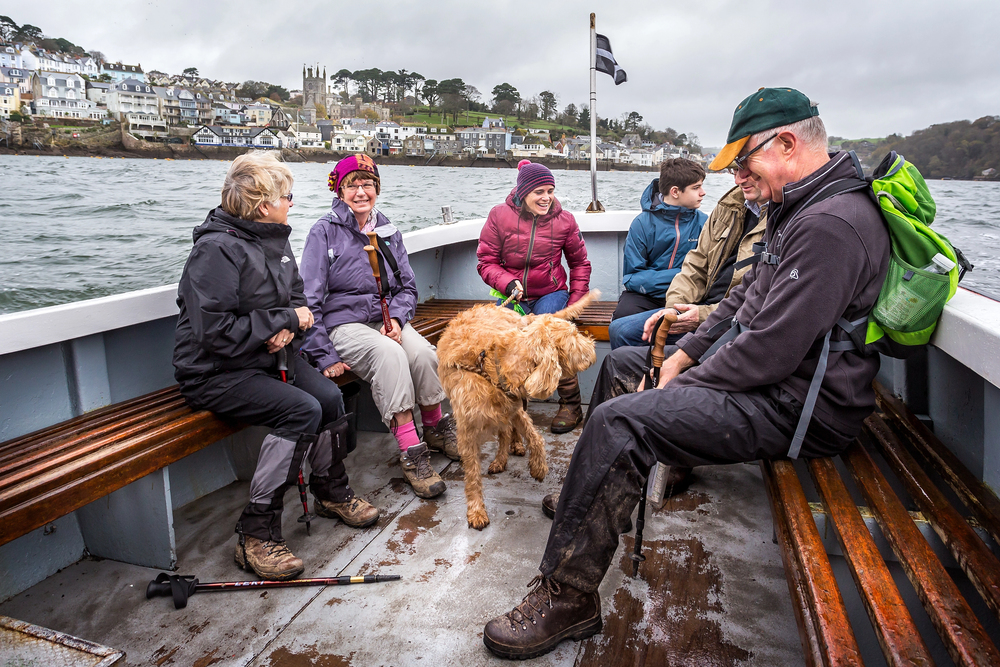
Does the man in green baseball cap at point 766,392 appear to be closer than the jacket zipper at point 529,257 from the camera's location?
Yes

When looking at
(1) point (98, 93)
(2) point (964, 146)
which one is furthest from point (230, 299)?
(1) point (98, 93)

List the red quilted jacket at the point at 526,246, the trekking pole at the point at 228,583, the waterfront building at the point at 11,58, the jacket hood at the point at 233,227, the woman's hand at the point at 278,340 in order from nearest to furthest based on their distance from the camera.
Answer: the trekking pole at the point at 228,583 → the jacket hood at the point at 233,227 → the woman's hand at the point at 278,340 → the red quilted jacket at the point at 526,246 → the waterfront building at the point at 11,58

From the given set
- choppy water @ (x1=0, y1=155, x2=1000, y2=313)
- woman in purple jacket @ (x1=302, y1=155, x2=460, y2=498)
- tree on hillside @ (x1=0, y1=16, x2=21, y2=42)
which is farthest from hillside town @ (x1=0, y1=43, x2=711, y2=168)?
woman in purple jacket @ (x1=302, y1=155, x2=460, y2=498)

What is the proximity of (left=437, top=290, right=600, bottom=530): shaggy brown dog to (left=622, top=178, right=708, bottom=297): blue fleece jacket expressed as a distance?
1.00 meters

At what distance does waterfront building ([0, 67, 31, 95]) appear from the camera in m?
42.7

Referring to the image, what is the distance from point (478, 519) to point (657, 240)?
2.32 m

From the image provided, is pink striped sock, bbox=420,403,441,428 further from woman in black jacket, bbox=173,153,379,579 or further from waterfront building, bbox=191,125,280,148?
waterfront building, bbox=191,125,280,148

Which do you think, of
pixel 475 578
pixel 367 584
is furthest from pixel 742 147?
pixel 367 584

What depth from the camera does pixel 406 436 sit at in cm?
324

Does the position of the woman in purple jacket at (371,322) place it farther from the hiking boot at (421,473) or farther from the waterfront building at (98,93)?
the waterfront building at (98,93)

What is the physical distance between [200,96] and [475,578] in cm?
5293

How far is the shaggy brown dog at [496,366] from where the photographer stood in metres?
2.64

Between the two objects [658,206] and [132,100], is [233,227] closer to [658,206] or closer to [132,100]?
[658,206]

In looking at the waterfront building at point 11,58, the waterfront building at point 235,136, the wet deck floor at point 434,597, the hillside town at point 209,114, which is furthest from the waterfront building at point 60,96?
the wet deck floor at point 434,597
